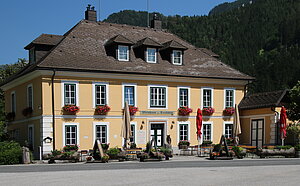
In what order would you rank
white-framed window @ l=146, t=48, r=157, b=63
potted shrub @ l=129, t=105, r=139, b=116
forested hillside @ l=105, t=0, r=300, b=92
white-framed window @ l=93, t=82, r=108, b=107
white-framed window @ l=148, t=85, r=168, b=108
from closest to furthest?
white-framed window @ l=93, t=82, r=108, b=107 < potted shrub @ l=129, t=105, r=139, b=116 < white-framed window @ l=148, t=85, r=168, b=108 < white-framed window @ l=146, t=48, r=157, b=63 < forested hillside @ l=105, t=0, r=300, b=92

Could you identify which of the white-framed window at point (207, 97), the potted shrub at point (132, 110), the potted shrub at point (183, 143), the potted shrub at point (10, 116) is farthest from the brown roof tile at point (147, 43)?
the potted shrub at point (10, 116)

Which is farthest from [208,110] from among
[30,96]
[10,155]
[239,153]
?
[10,155]

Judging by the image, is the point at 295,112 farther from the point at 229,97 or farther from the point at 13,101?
the point at 13,101

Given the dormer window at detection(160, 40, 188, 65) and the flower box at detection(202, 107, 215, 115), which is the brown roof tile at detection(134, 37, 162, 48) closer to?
the dormer window at detection(160, 40, 188, 65)

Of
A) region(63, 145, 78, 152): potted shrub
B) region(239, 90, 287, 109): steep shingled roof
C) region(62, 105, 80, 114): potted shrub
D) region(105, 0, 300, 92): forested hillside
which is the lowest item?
region(63, 145, 78, 152): potted shrub

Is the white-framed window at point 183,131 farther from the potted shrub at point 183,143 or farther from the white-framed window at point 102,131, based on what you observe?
the white-framed window at point 102,131

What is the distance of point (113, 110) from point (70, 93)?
3.20m

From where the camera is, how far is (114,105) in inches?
1072

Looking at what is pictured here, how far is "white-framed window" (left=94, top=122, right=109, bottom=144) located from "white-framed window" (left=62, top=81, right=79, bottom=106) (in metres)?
2.11

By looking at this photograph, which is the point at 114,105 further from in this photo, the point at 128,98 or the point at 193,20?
the point at 193,20

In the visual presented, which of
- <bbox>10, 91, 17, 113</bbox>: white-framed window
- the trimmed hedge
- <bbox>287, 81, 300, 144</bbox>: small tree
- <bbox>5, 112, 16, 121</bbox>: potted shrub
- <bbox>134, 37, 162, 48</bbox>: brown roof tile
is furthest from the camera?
<bbox>10, 91, 17, 113</bbox>: white-framed window

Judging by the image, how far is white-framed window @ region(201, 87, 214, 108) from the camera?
99.5 ft

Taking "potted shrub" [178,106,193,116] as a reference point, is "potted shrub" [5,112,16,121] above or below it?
below

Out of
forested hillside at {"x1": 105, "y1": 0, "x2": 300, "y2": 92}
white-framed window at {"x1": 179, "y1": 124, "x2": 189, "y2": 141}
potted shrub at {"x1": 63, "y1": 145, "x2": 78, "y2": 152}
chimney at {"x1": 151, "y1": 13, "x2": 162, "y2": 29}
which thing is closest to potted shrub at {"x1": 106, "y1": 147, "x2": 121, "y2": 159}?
potted shrub at {"x1": 63, "y1": 145, "x2": 78, "y2": 152}
